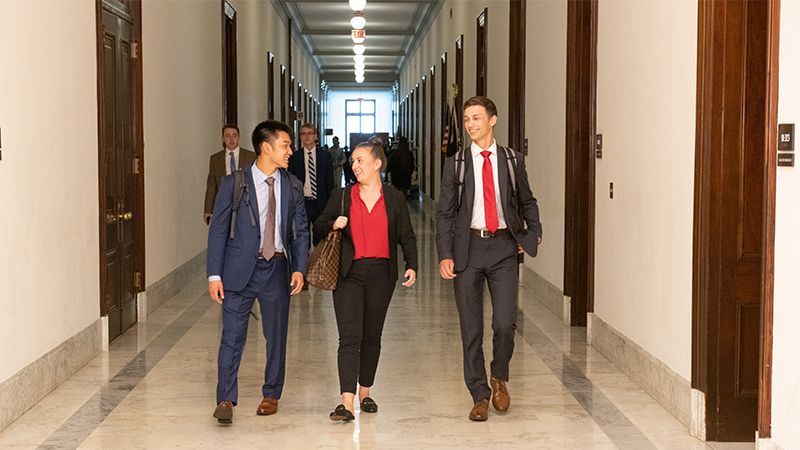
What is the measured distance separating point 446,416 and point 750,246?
1778mm

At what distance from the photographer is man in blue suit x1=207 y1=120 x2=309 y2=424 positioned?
18.8ft

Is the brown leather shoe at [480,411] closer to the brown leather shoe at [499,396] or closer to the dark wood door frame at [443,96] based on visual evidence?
the brown leather shoe at [499,396]

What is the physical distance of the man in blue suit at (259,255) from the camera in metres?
5.74

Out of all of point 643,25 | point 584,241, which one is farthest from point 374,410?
point 584,241

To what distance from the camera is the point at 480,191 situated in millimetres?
5891

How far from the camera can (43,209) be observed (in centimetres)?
Result: 632

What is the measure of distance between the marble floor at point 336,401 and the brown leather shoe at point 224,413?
0.14 ft

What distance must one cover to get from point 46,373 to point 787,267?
13.3ft

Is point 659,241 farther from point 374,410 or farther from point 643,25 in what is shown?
point 374,410

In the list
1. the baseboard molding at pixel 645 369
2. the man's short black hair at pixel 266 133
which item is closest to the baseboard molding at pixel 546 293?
the baseboard molding at pixel 645 369

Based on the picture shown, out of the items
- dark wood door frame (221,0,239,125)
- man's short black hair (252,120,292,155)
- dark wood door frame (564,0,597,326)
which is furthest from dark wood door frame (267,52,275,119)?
man's short black hair (252,120,292,155)

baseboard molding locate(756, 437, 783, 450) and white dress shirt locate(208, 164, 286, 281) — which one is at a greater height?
white dress shirt locate(208, 164, 286, 281)

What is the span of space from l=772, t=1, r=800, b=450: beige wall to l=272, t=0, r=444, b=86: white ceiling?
17.9m

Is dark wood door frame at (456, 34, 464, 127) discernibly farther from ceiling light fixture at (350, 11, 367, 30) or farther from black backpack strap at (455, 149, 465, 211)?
black backpack strap at (455, 149, 465, 211)
